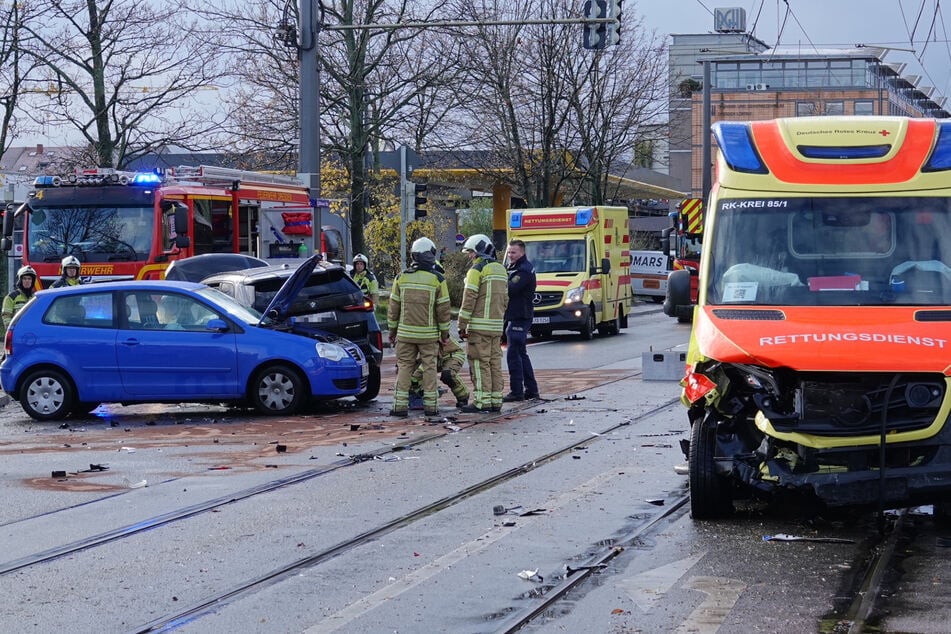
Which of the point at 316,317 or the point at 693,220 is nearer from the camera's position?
the point at 316,317

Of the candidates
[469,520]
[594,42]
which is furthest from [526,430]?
[594,42]

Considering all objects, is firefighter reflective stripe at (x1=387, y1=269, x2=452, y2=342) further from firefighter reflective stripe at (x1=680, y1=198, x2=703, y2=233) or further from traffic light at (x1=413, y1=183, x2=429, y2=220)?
firefighter reflective stripe at (x1=680, y1=198, x2=703, y2=233)

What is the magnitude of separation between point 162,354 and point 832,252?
8.06 metres

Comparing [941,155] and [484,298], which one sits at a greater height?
[941,155]

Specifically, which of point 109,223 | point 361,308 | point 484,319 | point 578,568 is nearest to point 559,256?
point 109,223

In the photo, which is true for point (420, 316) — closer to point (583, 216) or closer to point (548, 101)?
point (583, 216)

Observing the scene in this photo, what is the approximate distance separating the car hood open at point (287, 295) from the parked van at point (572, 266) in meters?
12.2

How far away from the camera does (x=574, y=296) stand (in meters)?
27.1

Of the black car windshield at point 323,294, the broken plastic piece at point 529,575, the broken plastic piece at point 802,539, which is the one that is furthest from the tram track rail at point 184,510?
the broken plastic piece at point 802,539

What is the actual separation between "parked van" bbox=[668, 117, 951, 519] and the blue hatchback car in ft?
21.4

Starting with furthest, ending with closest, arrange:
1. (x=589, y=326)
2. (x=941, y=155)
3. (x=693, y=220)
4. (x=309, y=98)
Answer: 1. (x=693, y=220)
2. (x=589, y=326)
3. (x=309, y=98)
4. (x=941, y=155)

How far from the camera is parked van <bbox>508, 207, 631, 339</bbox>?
27.2 m

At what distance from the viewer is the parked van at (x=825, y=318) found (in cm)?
754

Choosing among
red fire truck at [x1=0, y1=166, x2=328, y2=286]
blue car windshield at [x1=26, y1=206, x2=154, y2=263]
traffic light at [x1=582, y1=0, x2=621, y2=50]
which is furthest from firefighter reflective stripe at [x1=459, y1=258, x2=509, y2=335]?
traffic light at [x1=582, y1=0, x2=621, y2=50]
